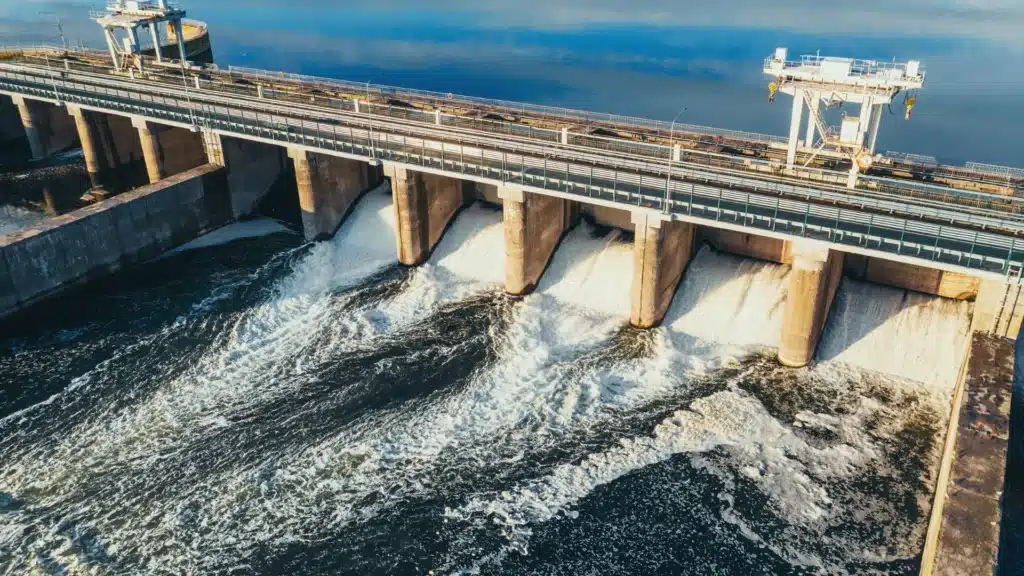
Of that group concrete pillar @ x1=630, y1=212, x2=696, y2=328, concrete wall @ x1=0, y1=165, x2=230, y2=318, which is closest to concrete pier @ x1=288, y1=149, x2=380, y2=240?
concrete wall @ x1=0, y1=165, x2=230, y2=318

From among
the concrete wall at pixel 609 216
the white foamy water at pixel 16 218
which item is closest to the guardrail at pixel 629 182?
the concrete wall at pixel 609 216

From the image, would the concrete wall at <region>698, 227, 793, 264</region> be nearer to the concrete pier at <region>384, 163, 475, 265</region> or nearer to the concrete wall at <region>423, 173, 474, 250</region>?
the concrete wall at <region>423, 173, 474, 250</region>

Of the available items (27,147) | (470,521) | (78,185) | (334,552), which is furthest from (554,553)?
(27,147)

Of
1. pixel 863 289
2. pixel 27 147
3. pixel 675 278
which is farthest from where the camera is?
pixel 27 147

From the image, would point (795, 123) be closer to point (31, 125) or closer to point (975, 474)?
point (975, 474)

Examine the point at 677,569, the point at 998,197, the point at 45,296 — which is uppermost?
the point at 998,197

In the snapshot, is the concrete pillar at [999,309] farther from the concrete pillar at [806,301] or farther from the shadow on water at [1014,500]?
the concrete pillar at [806,301]

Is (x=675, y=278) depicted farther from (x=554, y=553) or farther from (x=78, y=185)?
(x=78, y=185)
